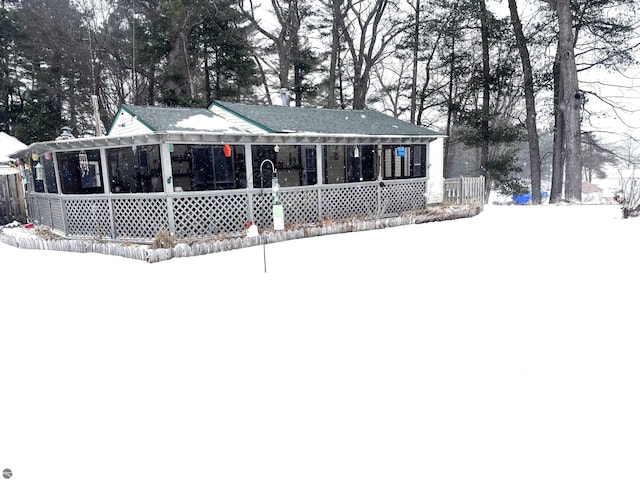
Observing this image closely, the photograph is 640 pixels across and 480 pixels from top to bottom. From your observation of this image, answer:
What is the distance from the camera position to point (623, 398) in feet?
10.5

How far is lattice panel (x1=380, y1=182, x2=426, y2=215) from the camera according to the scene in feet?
44.8

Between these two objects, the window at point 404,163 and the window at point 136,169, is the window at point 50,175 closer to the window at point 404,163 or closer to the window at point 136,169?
the window at point 136,169

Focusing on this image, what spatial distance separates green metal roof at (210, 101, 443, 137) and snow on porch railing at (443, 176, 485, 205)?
3.04m

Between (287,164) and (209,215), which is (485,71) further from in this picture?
(209,215)

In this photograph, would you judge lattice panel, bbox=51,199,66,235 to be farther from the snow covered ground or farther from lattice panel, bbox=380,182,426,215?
lattice panel, bbox=380,182,426,215

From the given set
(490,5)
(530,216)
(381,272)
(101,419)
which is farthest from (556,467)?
(490,5)

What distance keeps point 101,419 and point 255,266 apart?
15.4 feet

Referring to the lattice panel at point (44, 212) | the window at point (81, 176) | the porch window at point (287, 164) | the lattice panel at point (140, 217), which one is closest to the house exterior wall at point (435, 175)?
the porch window at point (287, 164)

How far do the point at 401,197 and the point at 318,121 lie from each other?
3972 mm

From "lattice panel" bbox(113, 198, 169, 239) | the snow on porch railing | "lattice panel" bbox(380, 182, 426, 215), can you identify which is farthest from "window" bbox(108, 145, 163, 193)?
the snow on porch railing

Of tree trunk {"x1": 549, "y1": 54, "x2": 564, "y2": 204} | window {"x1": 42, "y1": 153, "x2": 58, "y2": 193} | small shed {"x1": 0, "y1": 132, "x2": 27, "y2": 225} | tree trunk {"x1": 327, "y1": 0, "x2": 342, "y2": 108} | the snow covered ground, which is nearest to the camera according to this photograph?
the snow covered ground

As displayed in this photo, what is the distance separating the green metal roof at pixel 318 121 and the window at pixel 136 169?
9.91 feet

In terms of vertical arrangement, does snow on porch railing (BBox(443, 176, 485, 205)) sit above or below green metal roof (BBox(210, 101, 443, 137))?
below

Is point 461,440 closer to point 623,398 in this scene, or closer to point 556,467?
point 556,467
